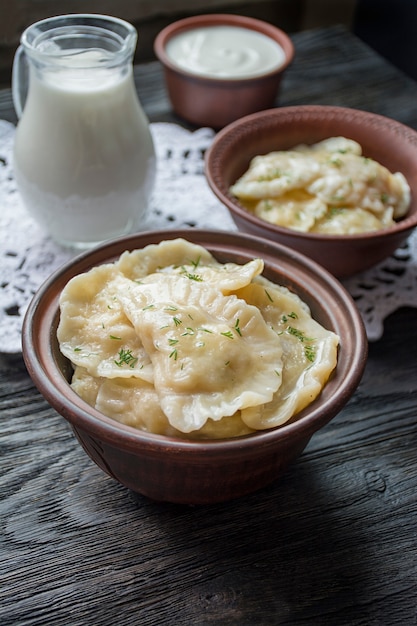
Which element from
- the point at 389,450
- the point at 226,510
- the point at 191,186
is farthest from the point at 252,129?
the point at 226,510

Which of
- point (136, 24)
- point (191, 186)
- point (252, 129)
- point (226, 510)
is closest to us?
point (226, 510)

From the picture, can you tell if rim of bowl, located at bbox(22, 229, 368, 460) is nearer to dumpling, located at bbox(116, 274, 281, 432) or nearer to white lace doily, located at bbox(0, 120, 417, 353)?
dumpling, located at bbox(116, 274, 281, 432)

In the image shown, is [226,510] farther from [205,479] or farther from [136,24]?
[136,24]

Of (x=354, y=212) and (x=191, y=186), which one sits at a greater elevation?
(x=354, y=212)

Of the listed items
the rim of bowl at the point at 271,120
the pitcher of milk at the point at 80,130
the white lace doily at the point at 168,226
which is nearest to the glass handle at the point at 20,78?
the pitcher of milk at the point at 80,130

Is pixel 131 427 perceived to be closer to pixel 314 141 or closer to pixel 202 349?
pixel 202 349

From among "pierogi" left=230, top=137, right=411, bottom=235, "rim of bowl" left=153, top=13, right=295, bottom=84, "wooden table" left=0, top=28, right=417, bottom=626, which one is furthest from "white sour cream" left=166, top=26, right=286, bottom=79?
"wooden table" left=0, top=28, right=417, bottom=626

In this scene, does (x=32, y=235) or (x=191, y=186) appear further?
(x=191, y=186)
